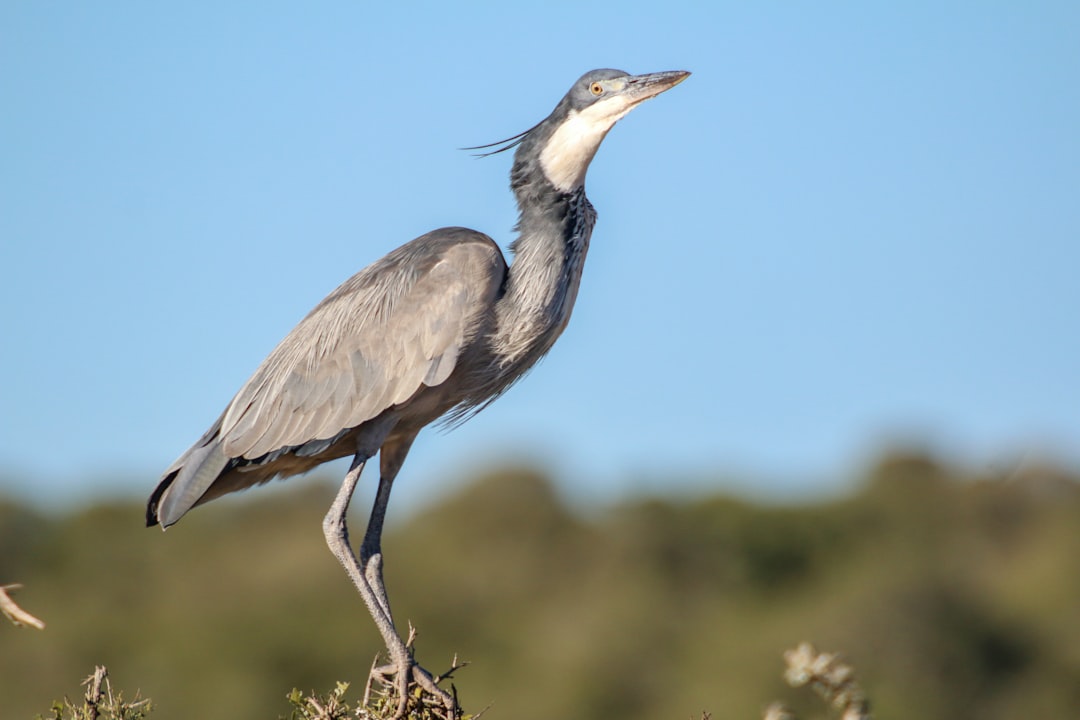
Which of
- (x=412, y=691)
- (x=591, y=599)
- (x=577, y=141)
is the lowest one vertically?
(x=591, y=599)

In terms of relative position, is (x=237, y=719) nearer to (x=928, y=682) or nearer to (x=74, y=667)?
(x=74, y=667)

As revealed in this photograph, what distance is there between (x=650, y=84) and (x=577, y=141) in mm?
415

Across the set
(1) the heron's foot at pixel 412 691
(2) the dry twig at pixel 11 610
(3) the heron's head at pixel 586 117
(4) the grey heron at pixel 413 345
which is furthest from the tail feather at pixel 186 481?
(2) the dry twig at pixel 11 610

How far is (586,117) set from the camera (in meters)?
6.70

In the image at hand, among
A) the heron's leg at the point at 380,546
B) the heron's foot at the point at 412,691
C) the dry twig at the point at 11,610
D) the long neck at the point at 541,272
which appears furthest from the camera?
the long neck at the point at 541,272

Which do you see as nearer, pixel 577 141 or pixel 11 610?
pixel 11 610

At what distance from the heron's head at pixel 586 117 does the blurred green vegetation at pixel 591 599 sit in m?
14.0

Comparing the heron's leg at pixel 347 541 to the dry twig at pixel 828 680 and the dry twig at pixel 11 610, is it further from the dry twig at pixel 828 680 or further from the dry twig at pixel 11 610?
the dry twig at pixel 828 680

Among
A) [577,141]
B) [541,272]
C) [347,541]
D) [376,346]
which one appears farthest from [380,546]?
[577,141]

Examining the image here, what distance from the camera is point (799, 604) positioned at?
101ft

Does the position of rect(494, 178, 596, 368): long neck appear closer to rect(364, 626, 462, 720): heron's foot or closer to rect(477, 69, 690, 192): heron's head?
rect(477, 69, 690, 192): heron's head

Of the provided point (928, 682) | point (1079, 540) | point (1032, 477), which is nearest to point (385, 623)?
point (928, 682)

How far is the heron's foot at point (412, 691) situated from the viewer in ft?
17.3

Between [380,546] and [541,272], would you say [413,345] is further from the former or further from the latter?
[380,546]
